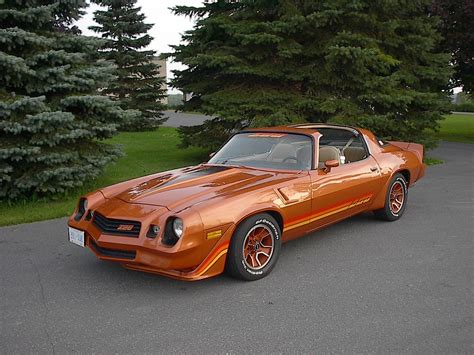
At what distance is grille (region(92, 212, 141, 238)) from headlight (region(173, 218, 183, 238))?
0.33 meters

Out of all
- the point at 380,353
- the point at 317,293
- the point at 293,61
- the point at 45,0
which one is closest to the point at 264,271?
the point at 317,293

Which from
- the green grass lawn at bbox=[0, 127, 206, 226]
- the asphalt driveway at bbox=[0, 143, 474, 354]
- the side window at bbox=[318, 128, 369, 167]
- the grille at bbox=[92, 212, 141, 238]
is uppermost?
the side window at bbox=[318, 128, 369, 167]

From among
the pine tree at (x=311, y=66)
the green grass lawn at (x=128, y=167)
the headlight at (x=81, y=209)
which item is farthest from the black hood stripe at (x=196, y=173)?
the pine tree at (x=311, y=66)

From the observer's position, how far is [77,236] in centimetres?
450

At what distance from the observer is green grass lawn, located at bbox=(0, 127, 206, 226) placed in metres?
7.09

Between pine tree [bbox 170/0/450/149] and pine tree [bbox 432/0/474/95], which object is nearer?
pine tree [bbox 170/0/450/149]

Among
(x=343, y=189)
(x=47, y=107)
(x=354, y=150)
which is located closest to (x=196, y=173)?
(x=343, y=189)

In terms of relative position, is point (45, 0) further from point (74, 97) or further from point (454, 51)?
point (454, 51)

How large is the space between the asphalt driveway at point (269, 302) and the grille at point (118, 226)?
1.72ft

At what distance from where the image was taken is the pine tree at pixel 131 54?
24.6m

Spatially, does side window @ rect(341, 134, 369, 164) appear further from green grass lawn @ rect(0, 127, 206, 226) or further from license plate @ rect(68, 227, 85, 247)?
green grass lawn @ rect(0, 127, 206, 226)

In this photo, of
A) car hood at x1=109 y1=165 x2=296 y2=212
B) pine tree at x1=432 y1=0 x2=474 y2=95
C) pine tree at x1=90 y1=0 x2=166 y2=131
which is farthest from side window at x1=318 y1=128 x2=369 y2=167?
pine tree at x1=90 y1=0 x2=166 y2=131

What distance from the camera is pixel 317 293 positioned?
13.2 ft

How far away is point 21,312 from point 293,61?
9.15 metres
